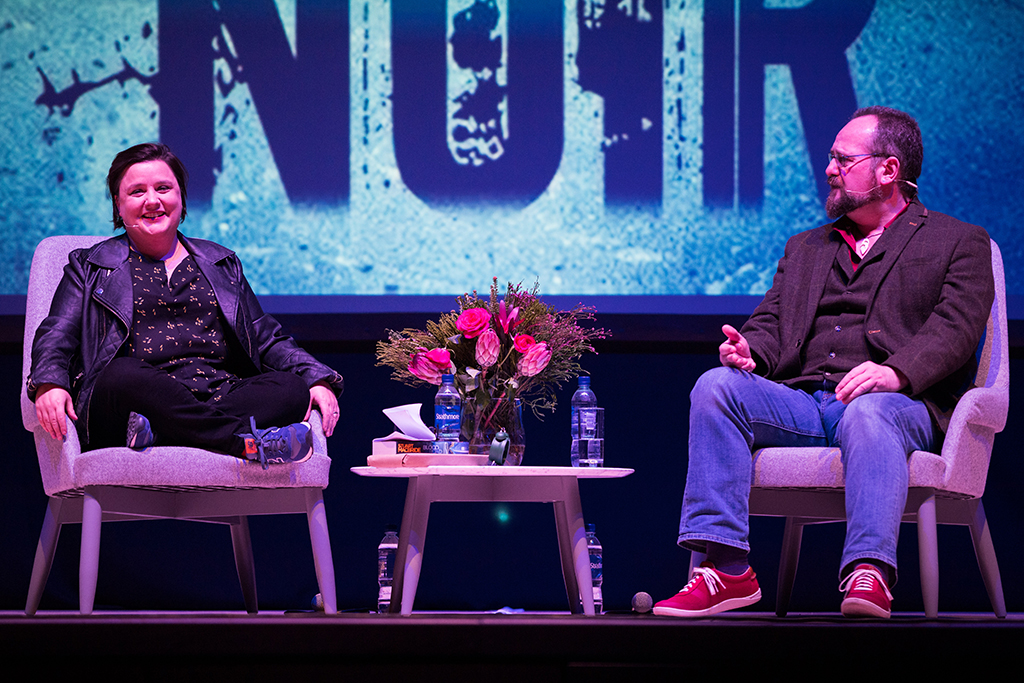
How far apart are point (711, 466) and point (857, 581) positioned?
0.39m

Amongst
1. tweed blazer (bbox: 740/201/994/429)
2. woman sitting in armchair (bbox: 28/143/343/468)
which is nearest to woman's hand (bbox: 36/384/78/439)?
woman sitting in armchair (bbox: 28/143/343/468)

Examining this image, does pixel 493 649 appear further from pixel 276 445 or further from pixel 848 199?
pixel 848 199

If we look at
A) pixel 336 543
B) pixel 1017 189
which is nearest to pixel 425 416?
pixel 336 543

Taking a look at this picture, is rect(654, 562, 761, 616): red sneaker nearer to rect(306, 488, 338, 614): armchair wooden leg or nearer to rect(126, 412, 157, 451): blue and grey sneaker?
rect(306, 488, 338, 614): armchair wooden leg

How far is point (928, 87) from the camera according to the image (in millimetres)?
3639

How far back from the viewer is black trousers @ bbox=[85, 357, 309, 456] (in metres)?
2.48

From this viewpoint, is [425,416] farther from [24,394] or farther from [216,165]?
[24,394]

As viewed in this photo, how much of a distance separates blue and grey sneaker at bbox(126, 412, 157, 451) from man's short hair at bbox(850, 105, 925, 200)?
197 cm

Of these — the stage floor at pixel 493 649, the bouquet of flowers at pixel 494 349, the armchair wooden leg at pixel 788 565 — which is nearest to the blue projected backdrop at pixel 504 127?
the bouquet of flowers at pixel 494 349

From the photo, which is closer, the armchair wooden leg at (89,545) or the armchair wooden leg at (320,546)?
the armchair wooden leg at (89,545)

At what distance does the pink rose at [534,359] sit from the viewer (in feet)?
8.85

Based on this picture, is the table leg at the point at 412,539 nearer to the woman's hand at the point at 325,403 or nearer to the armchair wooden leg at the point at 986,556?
the woman's hand at the point at 325,403

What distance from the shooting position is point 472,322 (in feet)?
8.86

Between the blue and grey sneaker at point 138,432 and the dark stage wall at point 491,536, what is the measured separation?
118 cm
